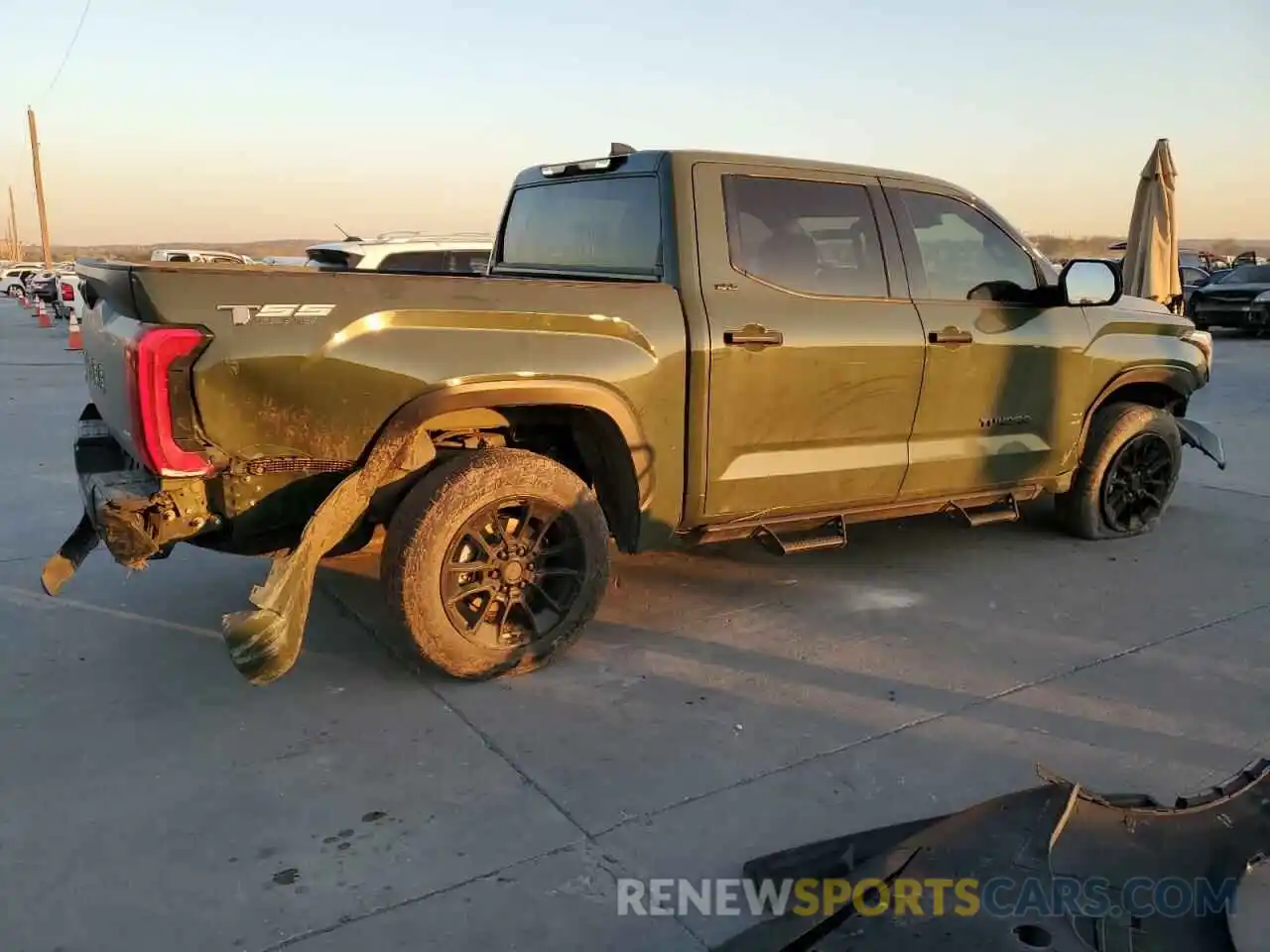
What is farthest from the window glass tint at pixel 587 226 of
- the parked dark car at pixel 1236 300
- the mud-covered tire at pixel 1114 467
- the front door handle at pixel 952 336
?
the parked dark car at pixel 1236 300

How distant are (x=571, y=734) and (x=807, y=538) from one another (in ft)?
5.20

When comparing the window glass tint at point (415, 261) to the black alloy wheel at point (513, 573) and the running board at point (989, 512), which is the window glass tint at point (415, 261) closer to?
the running board at point (989, 512)

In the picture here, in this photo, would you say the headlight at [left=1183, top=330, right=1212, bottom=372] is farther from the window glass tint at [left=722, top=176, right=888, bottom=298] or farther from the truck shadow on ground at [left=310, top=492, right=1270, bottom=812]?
the window glass tint at [left=722, top=176, right=888, bottom=298]

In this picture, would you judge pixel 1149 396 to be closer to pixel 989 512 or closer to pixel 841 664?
pixel 989 512

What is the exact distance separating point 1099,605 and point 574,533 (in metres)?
2.55

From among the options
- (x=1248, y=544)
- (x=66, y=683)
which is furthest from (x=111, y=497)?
(x=1248, y=544)

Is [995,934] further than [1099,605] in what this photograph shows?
No

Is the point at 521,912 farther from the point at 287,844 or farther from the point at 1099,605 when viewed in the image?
the point at 1099,605

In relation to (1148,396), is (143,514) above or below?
below

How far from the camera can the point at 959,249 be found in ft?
16.1

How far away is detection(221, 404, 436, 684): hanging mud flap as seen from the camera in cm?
317

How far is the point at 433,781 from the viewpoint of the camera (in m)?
3.16
